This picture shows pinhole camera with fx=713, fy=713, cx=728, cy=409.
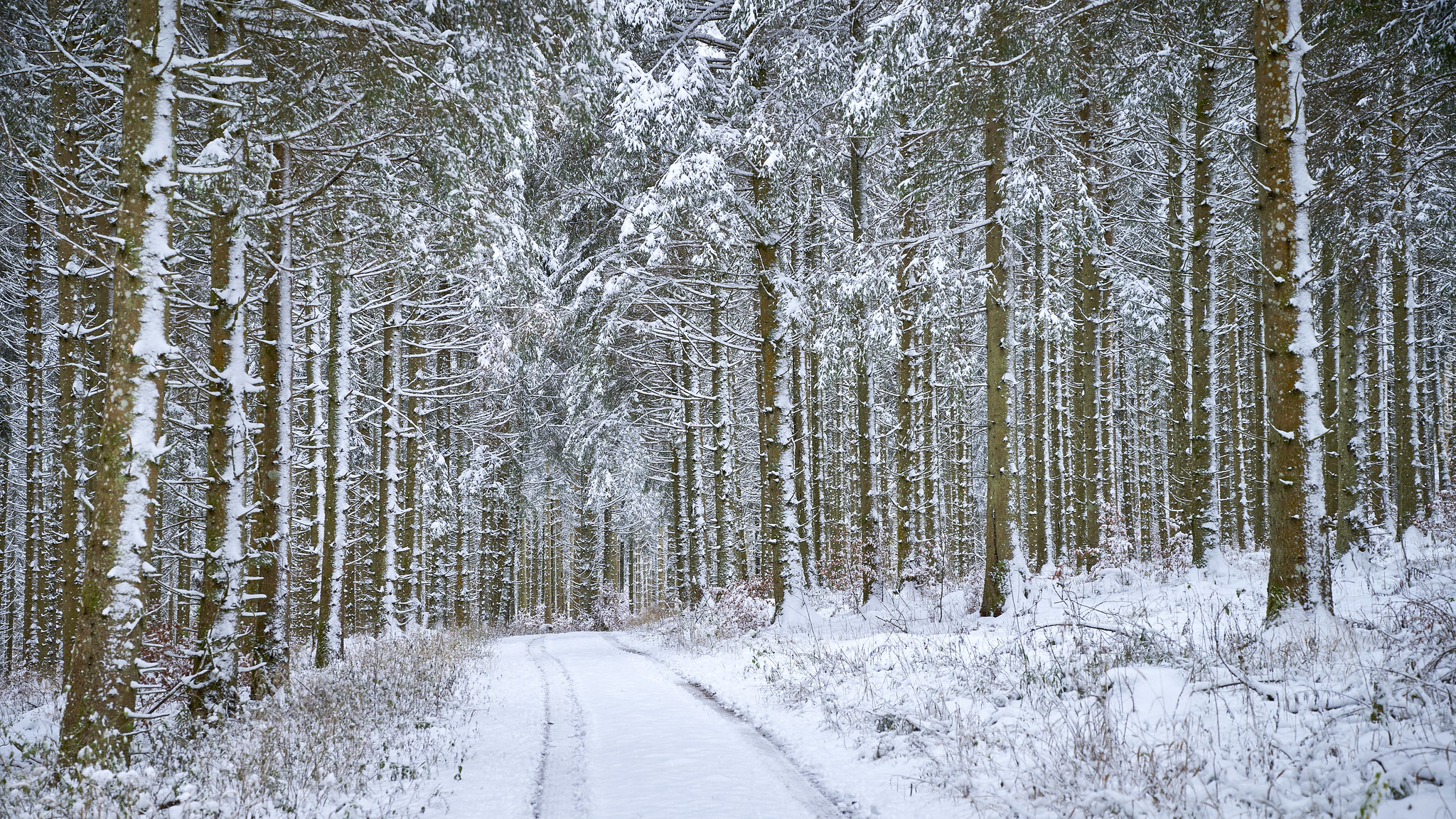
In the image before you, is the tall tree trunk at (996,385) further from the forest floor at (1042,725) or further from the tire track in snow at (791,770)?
the tire track in snow at (791,770)

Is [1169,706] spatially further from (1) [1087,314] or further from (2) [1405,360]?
(2) [1405,360]

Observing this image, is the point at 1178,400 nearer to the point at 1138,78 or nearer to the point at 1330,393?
the point at 1330,393

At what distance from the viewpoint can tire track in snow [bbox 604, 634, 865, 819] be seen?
191 inches

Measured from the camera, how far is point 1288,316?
6910 millimetres

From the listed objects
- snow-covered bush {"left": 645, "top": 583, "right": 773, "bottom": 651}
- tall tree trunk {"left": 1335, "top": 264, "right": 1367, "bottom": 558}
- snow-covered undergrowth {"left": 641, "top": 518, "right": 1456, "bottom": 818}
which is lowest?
snow-covered bush {"left": 645, "top": 583, "right": 773, "bottom": 651}

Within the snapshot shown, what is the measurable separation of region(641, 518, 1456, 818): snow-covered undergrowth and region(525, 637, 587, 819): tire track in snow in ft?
6.50

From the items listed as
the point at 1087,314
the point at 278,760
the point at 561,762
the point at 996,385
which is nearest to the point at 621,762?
the point at 561,762

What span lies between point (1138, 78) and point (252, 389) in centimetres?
1315

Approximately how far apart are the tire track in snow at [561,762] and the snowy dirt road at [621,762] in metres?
0.01

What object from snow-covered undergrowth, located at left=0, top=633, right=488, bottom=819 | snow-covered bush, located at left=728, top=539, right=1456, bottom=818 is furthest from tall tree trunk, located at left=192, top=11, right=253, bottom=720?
snow-covered bush, located at left=728, top=539, right=1456, bottom=818

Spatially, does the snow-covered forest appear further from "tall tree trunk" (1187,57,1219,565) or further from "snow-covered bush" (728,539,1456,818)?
"tall tree trunk" (1187,57,1219,565)

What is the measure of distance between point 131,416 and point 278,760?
9.88 feet

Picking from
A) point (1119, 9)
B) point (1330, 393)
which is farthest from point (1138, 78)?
point (1330, 393)

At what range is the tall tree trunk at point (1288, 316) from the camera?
677 centimetres
